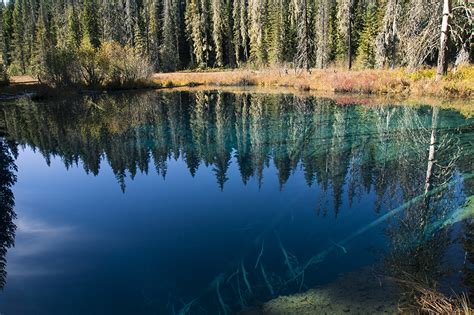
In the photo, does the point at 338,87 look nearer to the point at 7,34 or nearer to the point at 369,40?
the point at 369,40

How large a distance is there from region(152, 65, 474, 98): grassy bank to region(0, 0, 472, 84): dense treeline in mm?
3875

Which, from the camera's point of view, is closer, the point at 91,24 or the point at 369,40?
the point at 369,40

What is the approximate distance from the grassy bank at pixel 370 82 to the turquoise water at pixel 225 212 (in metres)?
7.00

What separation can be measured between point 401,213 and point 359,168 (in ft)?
10.7

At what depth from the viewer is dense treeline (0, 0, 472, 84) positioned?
4116 centimetres

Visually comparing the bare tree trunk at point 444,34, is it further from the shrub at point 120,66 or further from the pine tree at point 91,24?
the pine tree at point 91,24

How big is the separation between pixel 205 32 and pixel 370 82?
146 feet

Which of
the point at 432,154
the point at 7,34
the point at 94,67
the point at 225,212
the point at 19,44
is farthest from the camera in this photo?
the point at 7,34

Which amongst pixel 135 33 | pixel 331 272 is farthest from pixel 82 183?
pixel 135 33

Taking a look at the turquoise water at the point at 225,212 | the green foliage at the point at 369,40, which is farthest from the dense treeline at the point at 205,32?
the turquoise water at the point at 225,212

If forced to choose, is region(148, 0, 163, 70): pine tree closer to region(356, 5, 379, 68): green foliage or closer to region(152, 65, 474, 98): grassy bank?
region(152, 65, 474, 98): grassy bank

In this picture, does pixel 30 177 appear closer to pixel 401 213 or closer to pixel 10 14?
pixel 401 213

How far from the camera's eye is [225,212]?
8.20 metres

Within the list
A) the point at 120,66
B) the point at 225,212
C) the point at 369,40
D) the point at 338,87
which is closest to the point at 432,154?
the point at 225,212
